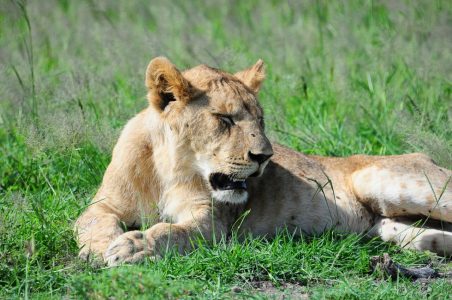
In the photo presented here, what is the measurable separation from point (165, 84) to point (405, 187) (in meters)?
1.63

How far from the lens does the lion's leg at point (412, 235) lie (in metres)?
5.21

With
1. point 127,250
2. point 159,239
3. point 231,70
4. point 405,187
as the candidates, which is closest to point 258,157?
point 159,239

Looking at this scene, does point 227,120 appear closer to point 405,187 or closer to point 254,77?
point 254,77

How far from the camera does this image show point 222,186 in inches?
193

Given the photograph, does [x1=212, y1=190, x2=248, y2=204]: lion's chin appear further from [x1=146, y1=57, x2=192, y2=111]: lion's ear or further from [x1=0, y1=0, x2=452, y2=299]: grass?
[x1=146, y1=57, x2=192, y2=111]: lion's ear

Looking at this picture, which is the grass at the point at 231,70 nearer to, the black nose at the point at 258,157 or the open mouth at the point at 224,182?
the open mouth at the point at 224,182

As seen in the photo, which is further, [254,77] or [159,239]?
[254,77]

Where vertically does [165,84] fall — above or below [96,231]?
above

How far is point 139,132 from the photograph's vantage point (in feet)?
16.9

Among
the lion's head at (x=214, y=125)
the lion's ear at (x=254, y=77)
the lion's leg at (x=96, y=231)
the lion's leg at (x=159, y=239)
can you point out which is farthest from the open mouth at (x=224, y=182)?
the lion's ear at (x=254, y=77)

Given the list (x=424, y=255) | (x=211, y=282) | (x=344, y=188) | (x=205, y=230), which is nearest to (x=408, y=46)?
(x=344, y=188)

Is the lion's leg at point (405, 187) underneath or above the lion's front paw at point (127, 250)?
underneath

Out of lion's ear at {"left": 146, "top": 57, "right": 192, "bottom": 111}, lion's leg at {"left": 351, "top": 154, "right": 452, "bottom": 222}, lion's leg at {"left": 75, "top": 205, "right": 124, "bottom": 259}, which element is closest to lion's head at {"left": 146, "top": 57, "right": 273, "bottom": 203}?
lion's ear at {"left": 146, "top": 57, "right": 192, "bottom": 111}

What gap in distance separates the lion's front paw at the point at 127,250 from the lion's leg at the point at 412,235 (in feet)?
5.20
